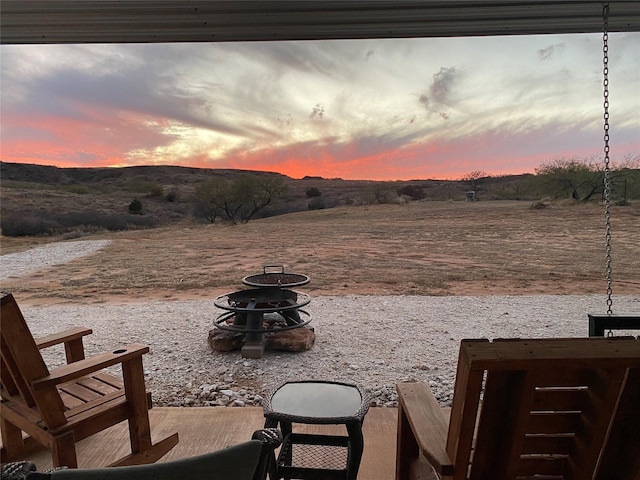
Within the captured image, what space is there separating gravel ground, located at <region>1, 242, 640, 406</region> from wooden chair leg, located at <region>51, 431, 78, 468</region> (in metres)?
1.12

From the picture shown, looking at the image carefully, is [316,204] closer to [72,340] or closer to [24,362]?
[72,340]

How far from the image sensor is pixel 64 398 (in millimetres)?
1794

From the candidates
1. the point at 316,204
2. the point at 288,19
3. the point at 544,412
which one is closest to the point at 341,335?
the point at 288,19

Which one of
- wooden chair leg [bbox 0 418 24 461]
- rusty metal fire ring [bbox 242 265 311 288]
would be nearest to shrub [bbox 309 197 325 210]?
rusty metal fire ring [bbox 242 265 311 288]

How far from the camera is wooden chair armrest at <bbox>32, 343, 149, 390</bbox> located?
145 centimetres

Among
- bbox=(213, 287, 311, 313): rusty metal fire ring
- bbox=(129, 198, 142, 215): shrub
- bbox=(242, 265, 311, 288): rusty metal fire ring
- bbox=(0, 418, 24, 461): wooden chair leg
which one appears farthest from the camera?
bbox=(129, 198, 142, 215): shrub

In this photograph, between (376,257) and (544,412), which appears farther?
(376,257)

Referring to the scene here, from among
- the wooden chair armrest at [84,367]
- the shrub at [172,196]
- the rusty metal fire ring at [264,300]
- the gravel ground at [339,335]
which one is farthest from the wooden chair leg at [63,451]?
the shrub at [172,196]

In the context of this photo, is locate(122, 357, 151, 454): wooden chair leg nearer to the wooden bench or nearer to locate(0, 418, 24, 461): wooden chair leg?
locate(0, 418, 24, 461): wooden chair leg

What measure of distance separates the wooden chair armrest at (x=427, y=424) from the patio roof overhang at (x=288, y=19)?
76.4 inches

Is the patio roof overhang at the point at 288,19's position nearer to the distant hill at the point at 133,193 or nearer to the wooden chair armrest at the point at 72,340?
the wooden chair armrest at the point at 72,340

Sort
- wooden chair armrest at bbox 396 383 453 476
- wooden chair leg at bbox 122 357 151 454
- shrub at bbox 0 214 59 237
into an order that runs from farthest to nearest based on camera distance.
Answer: shrub at bbox 0 214 59 237 → wooden chair leg at bbox 122 357 151 454 → wooden chair armrest at bbox 396 383 453 476

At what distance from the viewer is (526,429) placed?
0.92 metres

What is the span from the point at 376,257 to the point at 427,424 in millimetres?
8924
